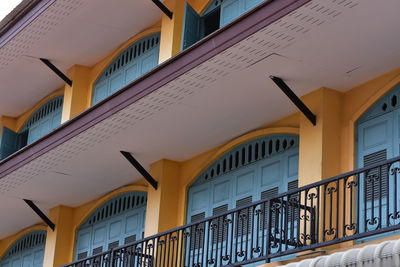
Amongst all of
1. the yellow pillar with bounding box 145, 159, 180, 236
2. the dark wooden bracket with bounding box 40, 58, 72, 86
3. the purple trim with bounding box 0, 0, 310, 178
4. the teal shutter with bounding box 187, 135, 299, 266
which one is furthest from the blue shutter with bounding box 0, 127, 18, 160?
the teal shutter with bounding box 187, 135, 299, 266

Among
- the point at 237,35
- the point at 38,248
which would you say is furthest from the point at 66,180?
the point at 237,35

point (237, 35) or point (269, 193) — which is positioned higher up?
point (237, 35)

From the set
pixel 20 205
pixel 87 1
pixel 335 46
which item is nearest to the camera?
pixel 335 46

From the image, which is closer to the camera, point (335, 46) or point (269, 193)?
point (335, 46)

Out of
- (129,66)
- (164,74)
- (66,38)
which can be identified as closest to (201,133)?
(164,74)

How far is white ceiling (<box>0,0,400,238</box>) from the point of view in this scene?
12.2 meters

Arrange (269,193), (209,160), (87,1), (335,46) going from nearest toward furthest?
1. (335,46)
2. (269,193)
3. (209,160)
4. (87,1)

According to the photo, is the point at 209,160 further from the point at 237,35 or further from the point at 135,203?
the point at 237,35

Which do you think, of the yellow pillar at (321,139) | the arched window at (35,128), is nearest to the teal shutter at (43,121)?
the arched window at (35,128)

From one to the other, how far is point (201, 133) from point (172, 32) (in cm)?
190

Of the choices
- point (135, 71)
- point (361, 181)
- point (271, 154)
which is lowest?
point (361, 181)

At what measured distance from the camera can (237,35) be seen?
12805 mm

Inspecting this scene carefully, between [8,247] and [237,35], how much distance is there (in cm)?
1025

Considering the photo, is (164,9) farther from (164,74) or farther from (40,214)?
(40,214)
